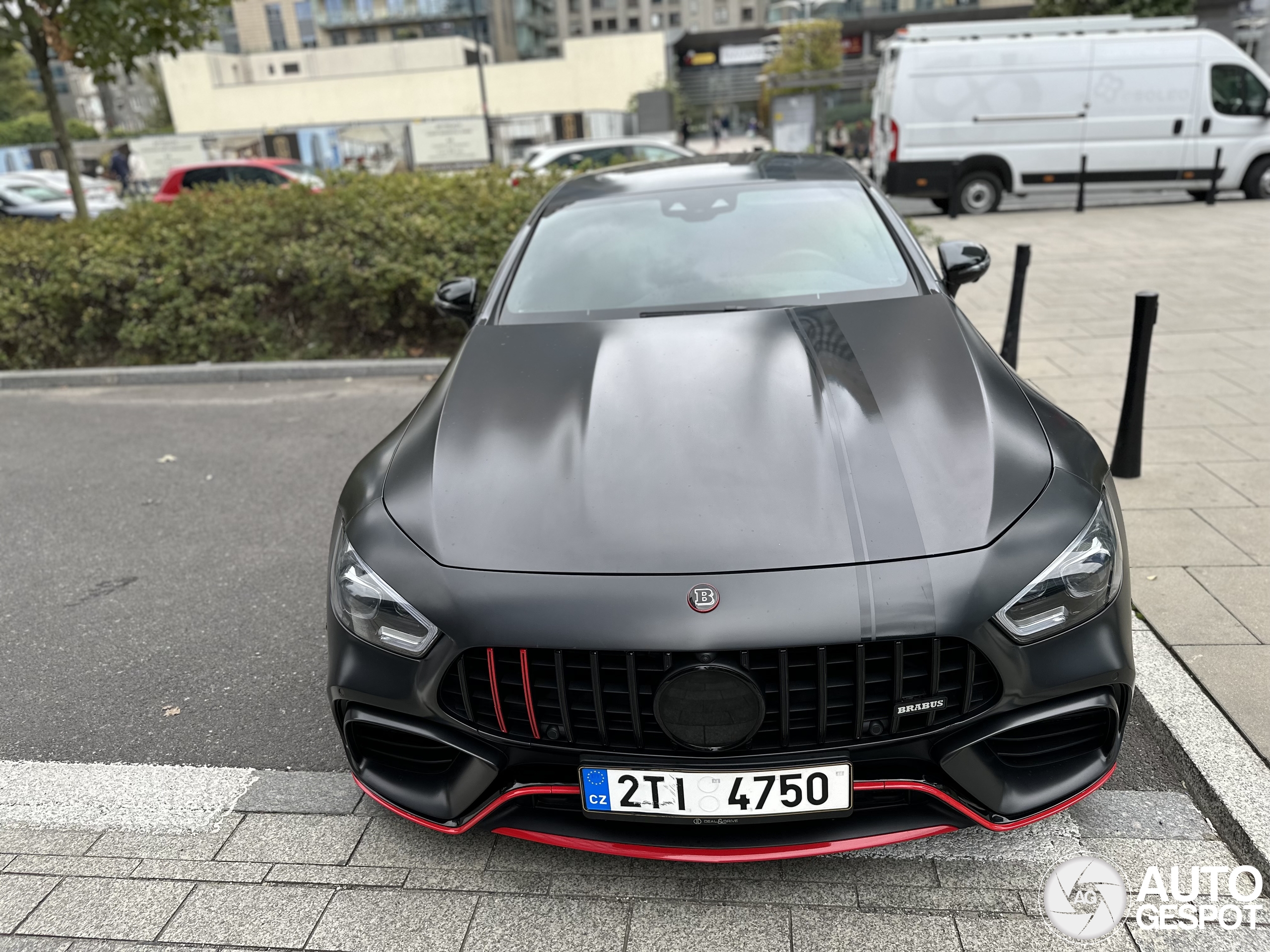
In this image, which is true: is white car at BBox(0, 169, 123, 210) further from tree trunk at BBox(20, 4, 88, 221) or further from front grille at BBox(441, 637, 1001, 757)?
front grille at BBox(441, 637, 1001, 757)

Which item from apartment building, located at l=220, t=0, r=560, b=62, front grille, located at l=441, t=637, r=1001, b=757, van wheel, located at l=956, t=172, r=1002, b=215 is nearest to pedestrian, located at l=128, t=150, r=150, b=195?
van wheel, located at l=956, t=172, r=1002, b=215

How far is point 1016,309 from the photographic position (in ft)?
20.1

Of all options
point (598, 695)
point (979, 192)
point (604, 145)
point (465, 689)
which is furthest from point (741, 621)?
point (979, 192)

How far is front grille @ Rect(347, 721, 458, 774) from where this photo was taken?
213 cm

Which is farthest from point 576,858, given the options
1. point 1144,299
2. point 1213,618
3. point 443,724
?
point 1144,299

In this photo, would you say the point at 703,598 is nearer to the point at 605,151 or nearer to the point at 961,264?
the point at 961,264

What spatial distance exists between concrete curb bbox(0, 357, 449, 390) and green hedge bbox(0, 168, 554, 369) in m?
0.26

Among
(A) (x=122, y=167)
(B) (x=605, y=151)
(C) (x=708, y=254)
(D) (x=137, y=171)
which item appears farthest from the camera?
(D) (x=137, y=171)

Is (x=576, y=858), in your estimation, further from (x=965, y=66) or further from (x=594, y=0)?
(x=594, y=0)

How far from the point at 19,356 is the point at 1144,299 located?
27.3 feet

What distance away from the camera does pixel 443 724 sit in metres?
2.07

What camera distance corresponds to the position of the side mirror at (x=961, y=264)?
3.57 meters

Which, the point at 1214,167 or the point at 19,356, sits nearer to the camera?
the point at 19,356

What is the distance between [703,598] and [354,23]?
7980cm
